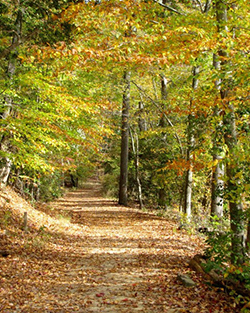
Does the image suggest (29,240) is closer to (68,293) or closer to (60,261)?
(60,261)

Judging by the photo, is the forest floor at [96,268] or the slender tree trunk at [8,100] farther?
the slender tree trunk at [8,100]

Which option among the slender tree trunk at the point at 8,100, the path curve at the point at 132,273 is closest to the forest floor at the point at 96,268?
the path curve at the point at 132,273

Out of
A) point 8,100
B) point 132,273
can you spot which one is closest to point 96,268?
point 132,273

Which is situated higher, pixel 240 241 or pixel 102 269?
pixel 240 241

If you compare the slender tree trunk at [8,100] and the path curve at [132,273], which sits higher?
the slender tree trunk at [8,100]

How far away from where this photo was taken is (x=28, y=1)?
991 centimetres

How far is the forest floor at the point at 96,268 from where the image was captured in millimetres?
5223

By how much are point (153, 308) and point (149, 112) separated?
43.0 feet

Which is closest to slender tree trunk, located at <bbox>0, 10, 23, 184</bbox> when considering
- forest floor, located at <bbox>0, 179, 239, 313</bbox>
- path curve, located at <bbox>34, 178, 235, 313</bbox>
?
forest floor, located at <bbox>0, 179, 239, 313</bbox>

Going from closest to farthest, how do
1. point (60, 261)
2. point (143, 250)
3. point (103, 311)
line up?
point (103, 311), point (60, 261), point (143, 250)

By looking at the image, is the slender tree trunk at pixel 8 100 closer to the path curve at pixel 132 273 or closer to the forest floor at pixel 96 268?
the forest floor at pixel 96 268

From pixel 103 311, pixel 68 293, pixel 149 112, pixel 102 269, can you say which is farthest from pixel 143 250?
pixel 149 112

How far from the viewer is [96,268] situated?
7316 mm

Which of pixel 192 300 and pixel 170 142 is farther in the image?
pixel 170 142
